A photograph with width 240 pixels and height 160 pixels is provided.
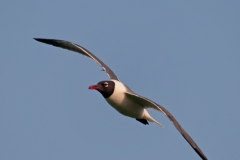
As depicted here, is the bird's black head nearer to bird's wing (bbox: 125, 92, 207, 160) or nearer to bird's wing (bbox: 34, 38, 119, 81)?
bird's wing (bbox: 125, 92, 207, 160)

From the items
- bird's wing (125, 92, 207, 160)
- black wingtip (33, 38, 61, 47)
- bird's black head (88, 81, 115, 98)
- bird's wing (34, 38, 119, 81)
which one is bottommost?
bird's wing (125, 92, 207, 160)

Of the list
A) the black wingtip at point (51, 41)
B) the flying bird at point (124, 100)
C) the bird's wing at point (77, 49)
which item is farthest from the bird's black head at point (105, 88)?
the black wingtip at point (51, 41)

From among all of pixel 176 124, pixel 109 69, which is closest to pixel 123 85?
pixel 109 69

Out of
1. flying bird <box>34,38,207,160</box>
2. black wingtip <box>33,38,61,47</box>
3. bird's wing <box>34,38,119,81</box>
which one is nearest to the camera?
flying bird <box>34,38,207,160</box>

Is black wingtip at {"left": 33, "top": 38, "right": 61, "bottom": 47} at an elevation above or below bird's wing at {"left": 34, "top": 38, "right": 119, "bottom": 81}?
above

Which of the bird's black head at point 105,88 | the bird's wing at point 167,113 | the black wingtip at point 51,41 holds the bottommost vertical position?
the bird's wing at point 167,113

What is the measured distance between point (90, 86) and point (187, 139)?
10.0 ft

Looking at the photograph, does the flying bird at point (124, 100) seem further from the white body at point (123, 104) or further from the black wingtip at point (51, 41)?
the black wingtip at point (51, 41)

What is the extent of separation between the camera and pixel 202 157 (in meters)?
11.0

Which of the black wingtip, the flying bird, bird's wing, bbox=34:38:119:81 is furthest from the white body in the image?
the black wingtip

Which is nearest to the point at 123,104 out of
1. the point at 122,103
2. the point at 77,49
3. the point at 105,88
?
the point at 122,103

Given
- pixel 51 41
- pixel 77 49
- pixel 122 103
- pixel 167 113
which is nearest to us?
pixel 167 113

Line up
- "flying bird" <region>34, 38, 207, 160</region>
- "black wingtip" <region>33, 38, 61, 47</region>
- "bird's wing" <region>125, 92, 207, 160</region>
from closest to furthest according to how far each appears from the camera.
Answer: "bird's wing" <region>125, 92, 207, 160</region> → "flying bird" <region>34, 38, 207, 160</region> → "black wingtip" <region>33, 38, 61, 47</region>

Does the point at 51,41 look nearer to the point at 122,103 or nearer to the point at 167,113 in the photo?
the point at 122,103
